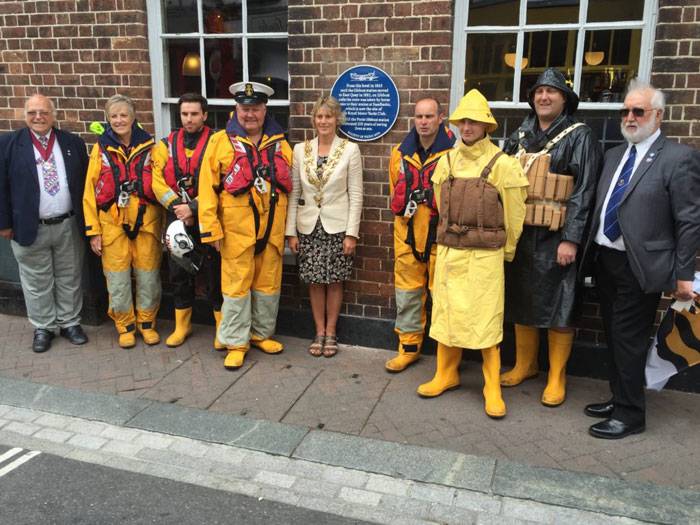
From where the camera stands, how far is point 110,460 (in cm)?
366

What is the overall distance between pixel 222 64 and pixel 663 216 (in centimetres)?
371

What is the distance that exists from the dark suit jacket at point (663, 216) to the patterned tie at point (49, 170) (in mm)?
4218

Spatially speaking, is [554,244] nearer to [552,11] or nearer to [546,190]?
[546,190]

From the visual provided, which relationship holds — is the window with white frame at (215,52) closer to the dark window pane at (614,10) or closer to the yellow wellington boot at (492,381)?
the dark window pane at (614,10)

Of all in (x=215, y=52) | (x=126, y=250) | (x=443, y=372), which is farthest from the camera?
(x=215, y=52)

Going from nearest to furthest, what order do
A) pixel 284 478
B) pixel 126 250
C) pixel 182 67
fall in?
pixel 284 478 → pixel 126 250 → pixel 182 67

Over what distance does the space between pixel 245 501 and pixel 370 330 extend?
2.18m

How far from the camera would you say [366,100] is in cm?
480

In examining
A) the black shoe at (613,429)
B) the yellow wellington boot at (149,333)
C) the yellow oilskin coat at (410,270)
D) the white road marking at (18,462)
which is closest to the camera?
the white road marking at (18,462)

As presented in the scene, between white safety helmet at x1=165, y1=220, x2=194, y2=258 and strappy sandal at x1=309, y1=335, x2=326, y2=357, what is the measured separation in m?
1.26

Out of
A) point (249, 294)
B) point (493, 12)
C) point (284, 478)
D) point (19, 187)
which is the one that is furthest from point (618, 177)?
point (19, 187)

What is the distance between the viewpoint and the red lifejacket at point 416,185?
14.4 ft

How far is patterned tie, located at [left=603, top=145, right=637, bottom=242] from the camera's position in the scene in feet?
11.9

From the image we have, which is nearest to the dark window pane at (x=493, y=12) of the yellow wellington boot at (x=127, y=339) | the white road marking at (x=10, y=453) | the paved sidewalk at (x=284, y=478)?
the paved sidewalk at (x=284, y=478)
